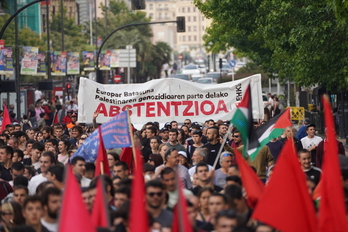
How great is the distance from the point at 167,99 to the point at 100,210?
11033 millimetres

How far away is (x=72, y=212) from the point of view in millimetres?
6020

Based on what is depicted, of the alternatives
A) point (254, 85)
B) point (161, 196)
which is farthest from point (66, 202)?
point (254, 85)

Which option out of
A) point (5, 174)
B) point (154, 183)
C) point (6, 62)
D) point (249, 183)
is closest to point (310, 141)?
point (5, 174)

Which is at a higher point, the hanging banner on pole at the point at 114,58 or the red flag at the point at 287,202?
the hanging banner on pole at the point at 114,58

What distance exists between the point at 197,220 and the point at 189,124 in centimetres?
1156

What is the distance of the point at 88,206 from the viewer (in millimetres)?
8305

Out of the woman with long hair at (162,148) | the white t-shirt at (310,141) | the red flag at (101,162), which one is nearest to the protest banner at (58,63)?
the white t-shirt at (310,141)

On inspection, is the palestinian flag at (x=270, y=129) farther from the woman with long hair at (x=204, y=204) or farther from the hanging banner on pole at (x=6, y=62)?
the hanging banner on pole at (x=6, y=62)

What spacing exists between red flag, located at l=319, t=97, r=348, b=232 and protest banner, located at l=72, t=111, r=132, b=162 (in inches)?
184

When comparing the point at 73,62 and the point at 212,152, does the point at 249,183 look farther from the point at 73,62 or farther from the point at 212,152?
the point at 73,62

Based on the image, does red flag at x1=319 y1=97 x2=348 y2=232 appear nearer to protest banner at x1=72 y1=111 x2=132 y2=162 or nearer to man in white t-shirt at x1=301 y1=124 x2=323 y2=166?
protest banner at x1=72 y1=111 x2=132 y2=162

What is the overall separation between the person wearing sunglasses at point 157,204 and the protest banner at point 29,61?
2741 centimetres

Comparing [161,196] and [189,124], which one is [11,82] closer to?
[189,124]

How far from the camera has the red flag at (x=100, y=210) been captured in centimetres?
660
